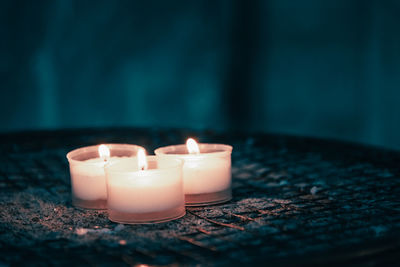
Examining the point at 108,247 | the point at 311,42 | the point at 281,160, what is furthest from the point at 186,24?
the point at 108,247

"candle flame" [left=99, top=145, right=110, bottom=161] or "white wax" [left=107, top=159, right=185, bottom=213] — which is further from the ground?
"candle flame" [left=99, top=145, right=110, bottom=161]

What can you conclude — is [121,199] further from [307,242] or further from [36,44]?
[36,44]

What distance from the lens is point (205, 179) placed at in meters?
0.86

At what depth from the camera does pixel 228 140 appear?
1.31 metres

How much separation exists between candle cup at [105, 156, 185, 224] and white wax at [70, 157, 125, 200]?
0.08m

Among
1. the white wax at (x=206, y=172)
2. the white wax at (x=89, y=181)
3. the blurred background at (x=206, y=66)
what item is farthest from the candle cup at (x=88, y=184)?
the blurred background at (x=206, y=66)

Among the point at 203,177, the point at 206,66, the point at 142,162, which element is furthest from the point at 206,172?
the point at 206,66

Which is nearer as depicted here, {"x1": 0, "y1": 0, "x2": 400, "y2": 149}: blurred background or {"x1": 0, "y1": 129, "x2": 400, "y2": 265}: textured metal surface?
{"x1": 0, "y1": 129, "x2": 400, "y2": 265}: textured metal surface

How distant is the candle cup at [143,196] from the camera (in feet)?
2.48

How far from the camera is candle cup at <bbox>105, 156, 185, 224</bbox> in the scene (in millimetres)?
756

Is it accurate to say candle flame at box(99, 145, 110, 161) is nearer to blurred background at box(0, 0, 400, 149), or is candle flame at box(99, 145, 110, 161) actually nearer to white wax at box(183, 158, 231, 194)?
white wax at box(183, 158, 231, 194)

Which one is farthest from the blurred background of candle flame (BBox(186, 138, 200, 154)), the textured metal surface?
candle flame (BBox(186, 138, 200, 154))

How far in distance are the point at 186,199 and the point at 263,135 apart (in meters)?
0.49

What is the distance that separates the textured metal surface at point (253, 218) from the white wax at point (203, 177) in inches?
1.5
